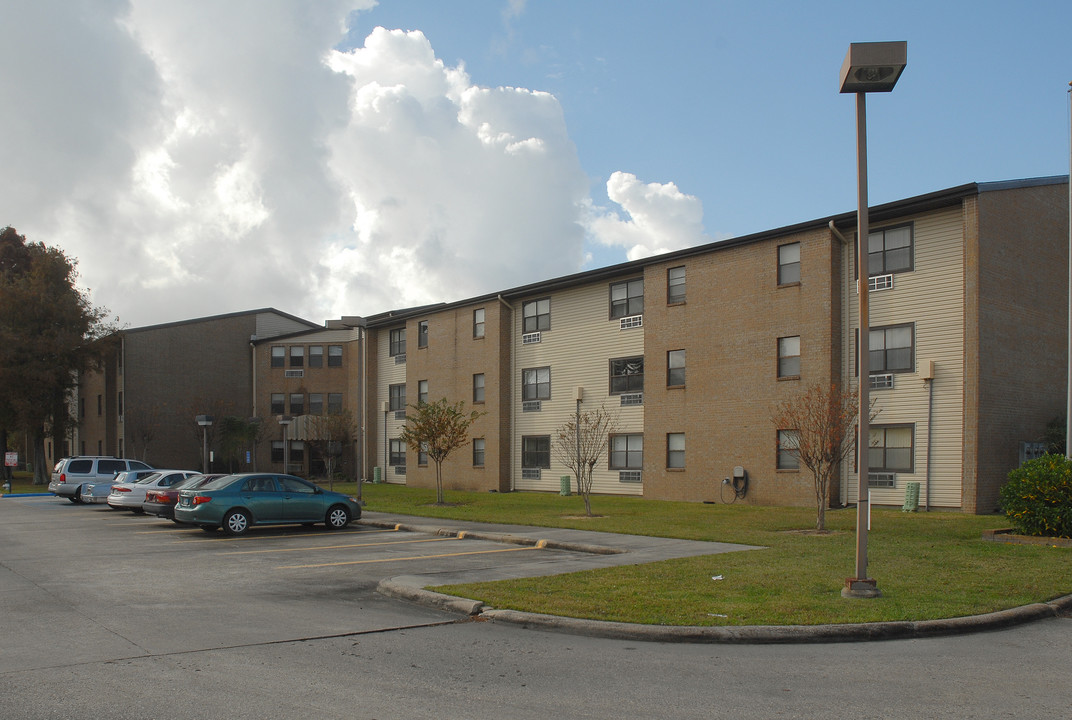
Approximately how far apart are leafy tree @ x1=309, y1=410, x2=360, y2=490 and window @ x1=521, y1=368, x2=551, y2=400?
13.4 m

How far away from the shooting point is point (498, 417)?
127 feet

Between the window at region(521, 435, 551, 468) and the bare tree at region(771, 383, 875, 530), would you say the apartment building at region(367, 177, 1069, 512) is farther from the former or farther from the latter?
the bare tree at region(771, 383, 875, 530)

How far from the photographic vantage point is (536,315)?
38406 millimetres

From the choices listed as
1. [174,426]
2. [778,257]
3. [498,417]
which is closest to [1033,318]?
[778,257]

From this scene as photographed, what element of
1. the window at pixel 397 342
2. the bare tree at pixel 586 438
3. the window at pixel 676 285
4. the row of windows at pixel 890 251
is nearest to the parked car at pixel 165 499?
the bare tree at pixel 586 438

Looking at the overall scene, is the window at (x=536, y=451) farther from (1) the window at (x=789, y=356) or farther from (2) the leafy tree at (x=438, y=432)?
(1) the window at (x=789, y=356)

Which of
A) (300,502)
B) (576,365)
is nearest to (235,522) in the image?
(300,502)

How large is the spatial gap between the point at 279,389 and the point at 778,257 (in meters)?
36.8

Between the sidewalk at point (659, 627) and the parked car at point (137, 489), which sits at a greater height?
the sidewalk at point (659, 627)

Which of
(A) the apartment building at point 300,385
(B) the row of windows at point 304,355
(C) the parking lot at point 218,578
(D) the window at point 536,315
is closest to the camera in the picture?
(C) the parking lot at point 218,578

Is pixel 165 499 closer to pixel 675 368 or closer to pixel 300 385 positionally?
pixel 675 368

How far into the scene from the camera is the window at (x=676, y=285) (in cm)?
3133

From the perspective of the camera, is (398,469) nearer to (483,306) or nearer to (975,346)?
(483,306)

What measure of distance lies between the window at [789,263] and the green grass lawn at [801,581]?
9.42 metres
